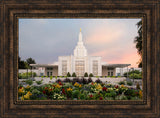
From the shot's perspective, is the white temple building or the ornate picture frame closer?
the ornate picture frame

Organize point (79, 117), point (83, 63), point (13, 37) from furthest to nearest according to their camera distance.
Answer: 1. point (83, 63)
2. point (13, 37)
3. point (79, 117)

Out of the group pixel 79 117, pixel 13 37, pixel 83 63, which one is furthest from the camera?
pixel 83 63

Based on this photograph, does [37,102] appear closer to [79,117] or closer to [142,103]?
[79,117]

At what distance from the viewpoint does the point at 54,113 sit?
9.08ft

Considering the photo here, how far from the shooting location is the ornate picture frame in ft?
9.18
